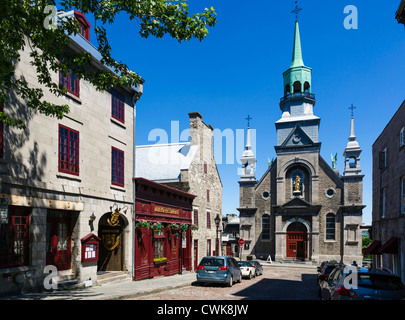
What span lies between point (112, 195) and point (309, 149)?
35.1 m

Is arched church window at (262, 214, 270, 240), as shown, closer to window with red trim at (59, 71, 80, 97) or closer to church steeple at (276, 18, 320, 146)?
church steeple at (276, 18, 320, 146)

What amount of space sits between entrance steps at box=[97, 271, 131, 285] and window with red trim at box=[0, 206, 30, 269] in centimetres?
447

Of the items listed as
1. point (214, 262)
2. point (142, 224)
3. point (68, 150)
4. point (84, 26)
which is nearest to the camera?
point (68, 150)

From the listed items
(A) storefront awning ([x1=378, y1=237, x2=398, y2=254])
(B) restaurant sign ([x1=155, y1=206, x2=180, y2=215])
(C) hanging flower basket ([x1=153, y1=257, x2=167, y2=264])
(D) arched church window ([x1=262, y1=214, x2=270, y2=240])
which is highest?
(B) restaurant sign ([x1=155, y1=206, x2=180, y2=215])

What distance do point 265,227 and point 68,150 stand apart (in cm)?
3732

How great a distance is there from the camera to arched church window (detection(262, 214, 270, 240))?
47.8m

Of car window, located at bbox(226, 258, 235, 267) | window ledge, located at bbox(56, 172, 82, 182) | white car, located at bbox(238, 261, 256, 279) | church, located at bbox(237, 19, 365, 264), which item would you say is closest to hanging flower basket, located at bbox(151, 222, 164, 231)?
car window, located at bbox(226, 258, 235, 267)

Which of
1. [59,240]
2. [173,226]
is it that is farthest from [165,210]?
[59,240]

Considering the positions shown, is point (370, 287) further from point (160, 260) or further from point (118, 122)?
point (160, 260)

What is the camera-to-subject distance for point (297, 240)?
4559cm

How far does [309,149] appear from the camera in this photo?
4728 centimetres

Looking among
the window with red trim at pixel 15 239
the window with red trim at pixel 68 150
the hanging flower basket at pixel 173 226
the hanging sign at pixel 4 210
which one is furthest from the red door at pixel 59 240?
the hanging flower basket at pixel 173 226

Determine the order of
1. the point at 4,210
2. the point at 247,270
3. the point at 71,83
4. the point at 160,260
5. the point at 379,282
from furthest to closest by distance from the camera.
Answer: the point at 247,270 < the point at 160,260 < the point at 71,83 < the point at 4,210 < the point at 379,282
